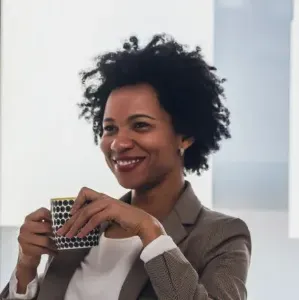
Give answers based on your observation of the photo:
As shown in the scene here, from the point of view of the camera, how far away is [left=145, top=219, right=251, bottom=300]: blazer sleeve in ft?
2.90

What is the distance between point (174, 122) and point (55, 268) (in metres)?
0.38

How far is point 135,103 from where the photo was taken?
3.59ft

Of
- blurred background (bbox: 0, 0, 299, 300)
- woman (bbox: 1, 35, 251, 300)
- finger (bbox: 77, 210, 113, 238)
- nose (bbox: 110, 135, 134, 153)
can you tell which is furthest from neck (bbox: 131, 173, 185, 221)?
blurred background (bbox: 0, 0, 299, 300)

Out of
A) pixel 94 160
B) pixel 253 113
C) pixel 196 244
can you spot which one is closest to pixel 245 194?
pixel 253 113

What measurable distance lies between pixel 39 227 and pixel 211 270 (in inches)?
12.9

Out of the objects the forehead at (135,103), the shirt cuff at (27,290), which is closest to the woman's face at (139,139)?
the forehead at (135,103)

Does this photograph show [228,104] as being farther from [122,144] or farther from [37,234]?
[37,234]

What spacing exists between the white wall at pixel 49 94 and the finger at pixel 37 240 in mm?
544

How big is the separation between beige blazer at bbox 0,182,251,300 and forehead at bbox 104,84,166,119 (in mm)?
187

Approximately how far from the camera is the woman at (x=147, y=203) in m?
0.96

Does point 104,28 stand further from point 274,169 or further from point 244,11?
point 274,169

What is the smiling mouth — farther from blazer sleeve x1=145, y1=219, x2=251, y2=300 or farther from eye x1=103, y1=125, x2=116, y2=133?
blazer sleeve x1=145, y1=219, x2=251, y2=300

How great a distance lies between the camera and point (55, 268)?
1122 millimetres

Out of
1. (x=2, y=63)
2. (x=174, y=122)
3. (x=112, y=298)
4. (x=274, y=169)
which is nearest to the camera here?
(x=112, y=298)
